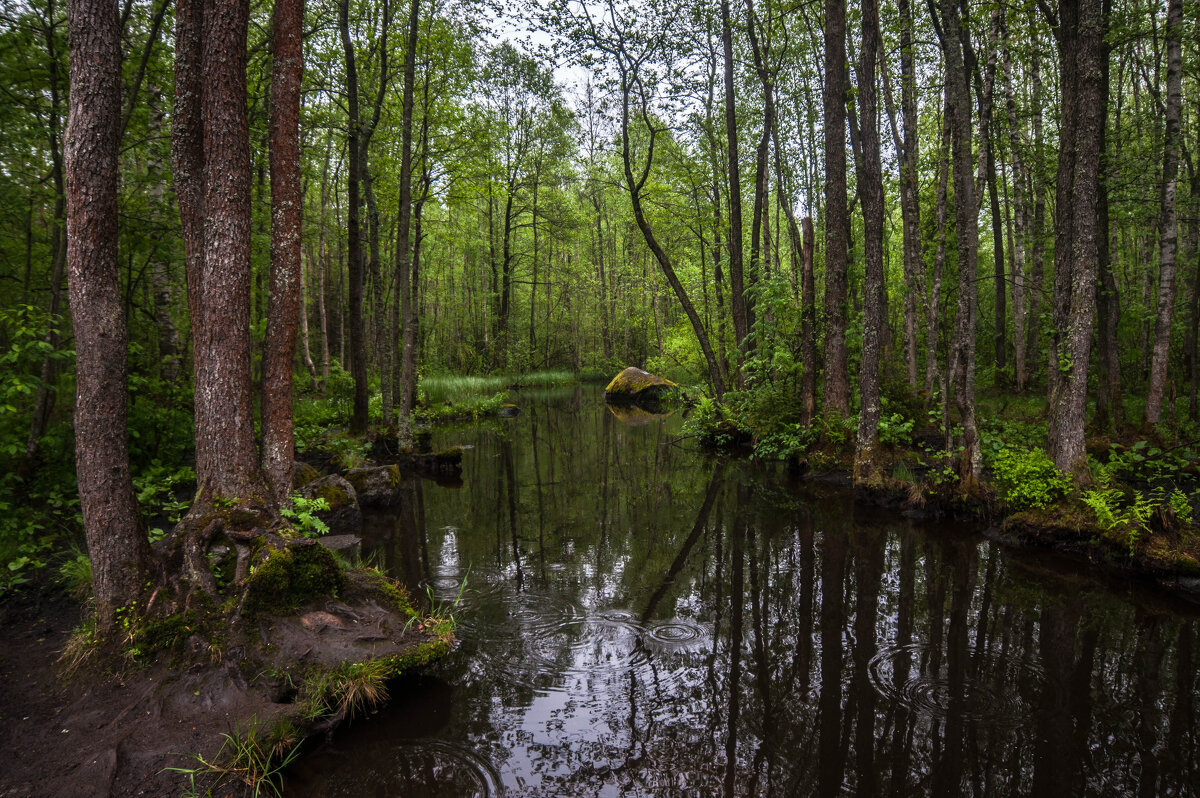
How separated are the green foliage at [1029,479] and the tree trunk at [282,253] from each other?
357 inches

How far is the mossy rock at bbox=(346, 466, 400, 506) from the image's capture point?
10.1 m

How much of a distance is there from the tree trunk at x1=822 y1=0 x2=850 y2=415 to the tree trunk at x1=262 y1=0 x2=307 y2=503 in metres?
Answer: 9.49

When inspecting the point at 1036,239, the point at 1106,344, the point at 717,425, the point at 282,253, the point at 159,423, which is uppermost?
the point at 1036,239

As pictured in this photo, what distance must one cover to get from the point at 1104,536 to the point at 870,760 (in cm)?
528

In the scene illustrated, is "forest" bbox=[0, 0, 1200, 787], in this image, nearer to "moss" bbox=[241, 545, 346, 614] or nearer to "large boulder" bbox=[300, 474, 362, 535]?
"moss" bbox=[241, 545, 346, 614]

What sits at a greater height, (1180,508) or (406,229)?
(406,229)

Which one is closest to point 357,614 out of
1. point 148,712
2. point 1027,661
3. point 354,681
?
point 354,681

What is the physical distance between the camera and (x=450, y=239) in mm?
18891

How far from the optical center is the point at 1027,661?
5031 millimetres

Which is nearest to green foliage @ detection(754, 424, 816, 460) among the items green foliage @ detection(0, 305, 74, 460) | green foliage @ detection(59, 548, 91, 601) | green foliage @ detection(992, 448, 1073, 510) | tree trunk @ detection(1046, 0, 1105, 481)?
green foliage @ detection(992, 448, 1073, 510)

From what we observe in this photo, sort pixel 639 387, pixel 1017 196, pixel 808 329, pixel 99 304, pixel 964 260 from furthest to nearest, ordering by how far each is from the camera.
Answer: pixel 639 387 < pixel 1017 196 < pixel 808 329 < pixel 964 260 < pixel 99 304

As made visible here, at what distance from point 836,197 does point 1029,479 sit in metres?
6.38

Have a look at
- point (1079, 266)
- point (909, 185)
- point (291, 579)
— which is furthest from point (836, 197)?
Answer: point (291, 579)

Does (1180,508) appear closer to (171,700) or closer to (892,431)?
(892,431)
